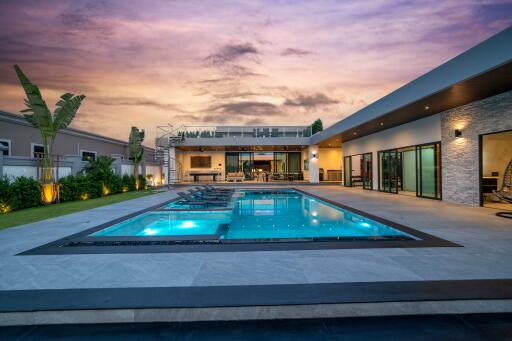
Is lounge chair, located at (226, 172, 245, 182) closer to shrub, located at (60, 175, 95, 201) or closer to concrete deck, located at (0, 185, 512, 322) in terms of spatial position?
shrub, located at (60, 175, 95, 201)

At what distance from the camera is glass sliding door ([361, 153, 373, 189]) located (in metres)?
17.8

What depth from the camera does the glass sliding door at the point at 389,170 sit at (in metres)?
15.1

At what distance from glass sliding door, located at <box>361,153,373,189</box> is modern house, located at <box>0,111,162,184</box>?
1628 cm

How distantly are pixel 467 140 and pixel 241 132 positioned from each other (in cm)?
1630

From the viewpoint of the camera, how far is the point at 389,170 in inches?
615

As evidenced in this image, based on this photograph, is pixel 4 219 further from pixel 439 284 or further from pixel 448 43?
pixel 448 43

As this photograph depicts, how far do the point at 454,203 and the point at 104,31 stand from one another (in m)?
16.7

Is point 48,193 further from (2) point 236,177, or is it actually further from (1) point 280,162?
(1) point 280,162

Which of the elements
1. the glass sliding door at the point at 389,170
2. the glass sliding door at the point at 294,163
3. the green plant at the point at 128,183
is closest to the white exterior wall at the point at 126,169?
the green plant at the point at 128,183

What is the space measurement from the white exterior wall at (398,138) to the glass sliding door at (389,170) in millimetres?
345

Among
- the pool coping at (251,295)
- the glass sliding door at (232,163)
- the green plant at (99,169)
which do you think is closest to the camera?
the pool coping at (251,295)

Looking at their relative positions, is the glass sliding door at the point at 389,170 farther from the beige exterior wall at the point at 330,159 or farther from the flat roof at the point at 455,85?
the beige exterior wall at the point at 330,159

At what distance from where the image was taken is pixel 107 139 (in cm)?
2452

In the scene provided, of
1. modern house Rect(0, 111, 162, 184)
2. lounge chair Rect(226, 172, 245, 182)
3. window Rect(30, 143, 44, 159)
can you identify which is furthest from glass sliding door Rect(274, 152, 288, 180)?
window Rect(30, 143, 44, 159)
